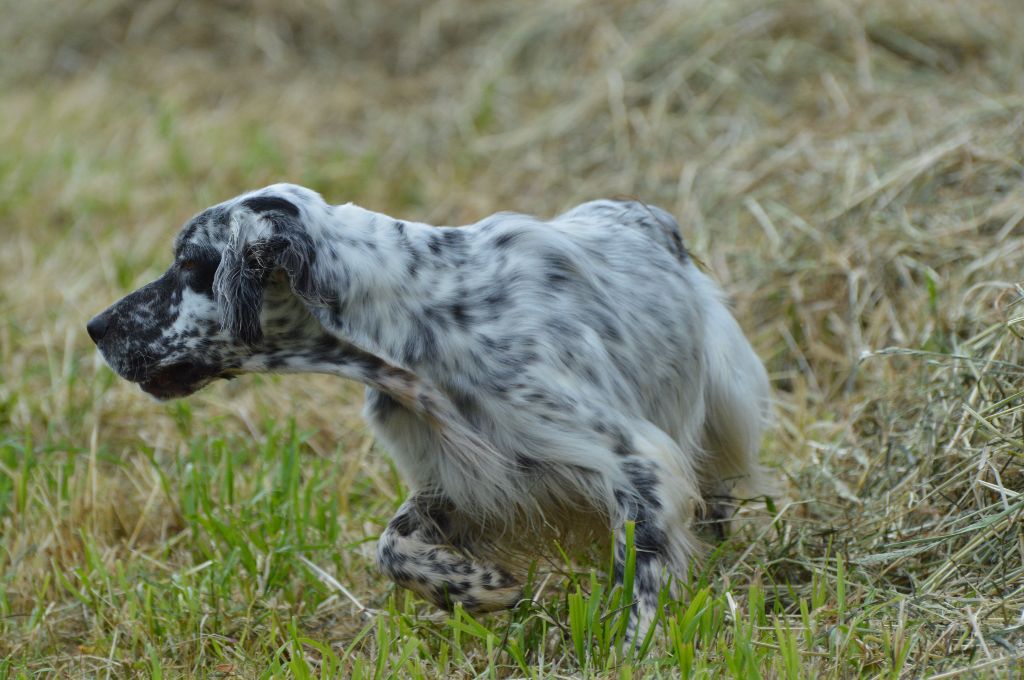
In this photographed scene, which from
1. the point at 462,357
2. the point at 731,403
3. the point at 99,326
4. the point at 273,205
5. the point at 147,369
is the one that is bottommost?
the point at 731,403

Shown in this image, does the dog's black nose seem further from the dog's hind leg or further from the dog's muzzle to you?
the dog's hind leg

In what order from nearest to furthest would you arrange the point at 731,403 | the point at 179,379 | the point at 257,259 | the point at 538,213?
1. the point at 257,259
2. the point at 179,379
3. the point at 731,403
4. the point at 538,213

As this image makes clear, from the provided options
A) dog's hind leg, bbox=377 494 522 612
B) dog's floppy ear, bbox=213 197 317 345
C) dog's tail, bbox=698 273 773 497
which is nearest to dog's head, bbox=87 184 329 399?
dog's floppy ear, bbox=213 197 317 345

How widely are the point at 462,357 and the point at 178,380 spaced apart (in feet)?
2.47

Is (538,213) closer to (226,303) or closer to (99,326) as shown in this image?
(99,326)

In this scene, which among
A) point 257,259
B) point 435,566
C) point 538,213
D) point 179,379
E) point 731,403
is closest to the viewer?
point 257,259

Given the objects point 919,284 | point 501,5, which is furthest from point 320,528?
point 501,5

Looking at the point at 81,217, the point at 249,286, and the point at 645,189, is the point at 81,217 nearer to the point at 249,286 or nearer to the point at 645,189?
the point at 645,189

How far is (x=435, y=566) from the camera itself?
10.4ft

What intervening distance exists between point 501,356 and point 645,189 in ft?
10.9

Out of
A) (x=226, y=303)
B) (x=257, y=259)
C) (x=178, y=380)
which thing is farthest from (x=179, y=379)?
(x=257, y=259)

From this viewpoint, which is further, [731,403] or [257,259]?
[731,403]

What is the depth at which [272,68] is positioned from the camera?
354 inches

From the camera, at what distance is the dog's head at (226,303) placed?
119 inches
